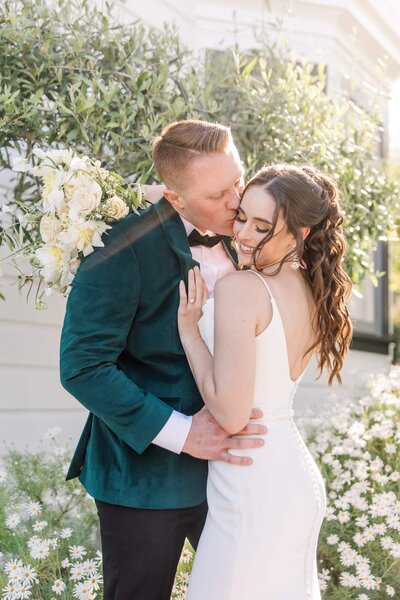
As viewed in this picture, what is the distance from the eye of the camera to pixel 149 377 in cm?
245

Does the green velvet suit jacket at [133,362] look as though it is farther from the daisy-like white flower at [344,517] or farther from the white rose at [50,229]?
the daisy-like white flower at [344,517]

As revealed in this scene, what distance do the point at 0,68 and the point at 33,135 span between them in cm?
37

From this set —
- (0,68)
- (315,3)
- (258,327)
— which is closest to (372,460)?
(258,327)

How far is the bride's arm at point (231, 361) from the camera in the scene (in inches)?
88.0

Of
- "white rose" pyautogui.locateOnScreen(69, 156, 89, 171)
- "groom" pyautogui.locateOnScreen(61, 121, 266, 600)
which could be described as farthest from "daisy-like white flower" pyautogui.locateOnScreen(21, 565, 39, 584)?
"white rose" pyautogui.locateOnScreen(69, 156, 89, 171)

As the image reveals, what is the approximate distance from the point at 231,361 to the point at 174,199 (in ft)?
2.06

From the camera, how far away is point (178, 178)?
253cm

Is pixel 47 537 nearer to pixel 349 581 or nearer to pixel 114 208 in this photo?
pixel 349 581

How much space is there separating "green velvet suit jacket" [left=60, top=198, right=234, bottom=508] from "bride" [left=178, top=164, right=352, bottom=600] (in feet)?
0.25

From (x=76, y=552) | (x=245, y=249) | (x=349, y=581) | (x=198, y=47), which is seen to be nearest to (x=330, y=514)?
(x=349, y=581)

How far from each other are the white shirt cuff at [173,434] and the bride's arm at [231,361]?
109 mm

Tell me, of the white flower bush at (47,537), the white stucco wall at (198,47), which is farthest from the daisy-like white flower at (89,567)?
the white stucco wall at (198,47)

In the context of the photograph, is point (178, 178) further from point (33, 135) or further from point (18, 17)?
point (18, 17)

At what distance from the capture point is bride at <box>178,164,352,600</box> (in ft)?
7.48
